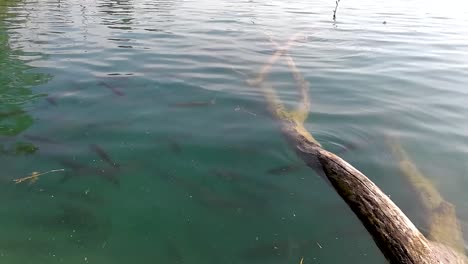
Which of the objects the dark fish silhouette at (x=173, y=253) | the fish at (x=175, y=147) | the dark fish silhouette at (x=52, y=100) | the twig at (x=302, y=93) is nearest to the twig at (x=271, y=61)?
the twig at (x=302, y=93)

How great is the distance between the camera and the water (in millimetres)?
3795

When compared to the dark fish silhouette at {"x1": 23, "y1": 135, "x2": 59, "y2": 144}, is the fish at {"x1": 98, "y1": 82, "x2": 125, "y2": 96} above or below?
above

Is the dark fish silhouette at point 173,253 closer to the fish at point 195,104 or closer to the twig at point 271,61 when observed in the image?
the fish at point 195,104

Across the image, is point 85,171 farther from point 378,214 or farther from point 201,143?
point 378,214

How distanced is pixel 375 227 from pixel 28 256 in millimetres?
3436

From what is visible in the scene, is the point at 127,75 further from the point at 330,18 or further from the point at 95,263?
the point at 330,18

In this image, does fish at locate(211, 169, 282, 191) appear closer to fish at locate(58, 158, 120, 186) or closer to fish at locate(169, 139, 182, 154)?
fish at locate(169, 139, 182, 154)

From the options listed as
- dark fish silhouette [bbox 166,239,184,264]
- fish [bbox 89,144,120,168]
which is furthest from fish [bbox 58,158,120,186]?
dark fish silhouette [bbox 166,239,184,264]

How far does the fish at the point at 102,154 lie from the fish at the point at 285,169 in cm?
220

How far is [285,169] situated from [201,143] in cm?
144

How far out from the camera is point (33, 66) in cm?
936

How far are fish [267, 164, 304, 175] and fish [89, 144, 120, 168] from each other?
2.20 metres

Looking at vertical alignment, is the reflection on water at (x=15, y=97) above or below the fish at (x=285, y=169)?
below

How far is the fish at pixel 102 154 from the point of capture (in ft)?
16.5
